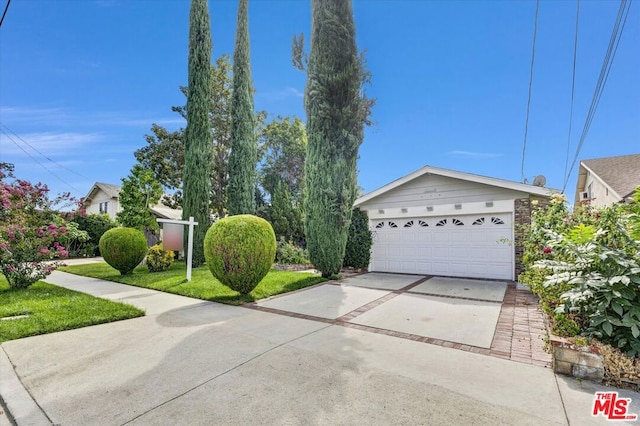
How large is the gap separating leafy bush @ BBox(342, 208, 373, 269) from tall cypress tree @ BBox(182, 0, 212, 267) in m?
6.50

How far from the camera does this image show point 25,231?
7.34 m

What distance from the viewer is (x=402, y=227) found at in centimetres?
1106

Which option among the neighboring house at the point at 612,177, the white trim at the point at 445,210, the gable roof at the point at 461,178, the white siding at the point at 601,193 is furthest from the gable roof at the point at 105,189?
the white siding at the point at 601,193

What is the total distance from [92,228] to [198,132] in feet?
40.8

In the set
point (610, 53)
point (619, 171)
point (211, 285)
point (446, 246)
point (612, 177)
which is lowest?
point (211, 285)

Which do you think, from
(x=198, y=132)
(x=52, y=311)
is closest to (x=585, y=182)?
(x=198, y=132)

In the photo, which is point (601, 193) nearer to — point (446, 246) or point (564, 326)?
point (446, 246)

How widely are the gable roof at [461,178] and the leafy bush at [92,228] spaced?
60.0ft

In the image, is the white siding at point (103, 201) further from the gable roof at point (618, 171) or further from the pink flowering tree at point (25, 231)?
the gable roof at point (618, 171)

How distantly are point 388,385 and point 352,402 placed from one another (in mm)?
475

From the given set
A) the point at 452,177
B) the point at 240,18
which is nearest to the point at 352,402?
the point at 452,177

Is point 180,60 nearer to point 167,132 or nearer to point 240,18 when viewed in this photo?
point 240,18

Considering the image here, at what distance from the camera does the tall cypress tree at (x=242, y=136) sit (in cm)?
1412

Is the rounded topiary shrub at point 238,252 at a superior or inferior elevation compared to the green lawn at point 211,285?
superior
